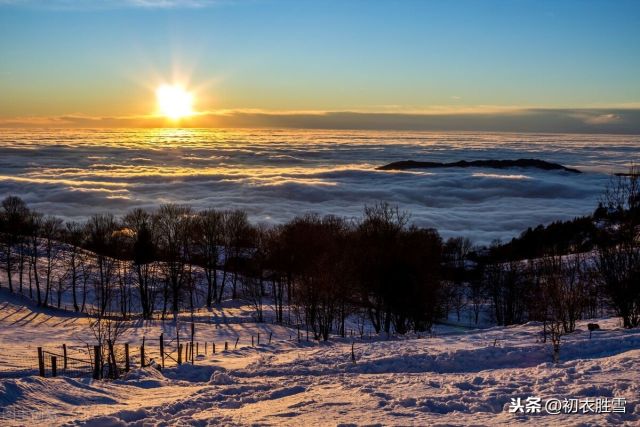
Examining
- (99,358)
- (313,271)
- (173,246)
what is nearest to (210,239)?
(173,246)

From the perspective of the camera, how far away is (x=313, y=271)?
→ 42500mm

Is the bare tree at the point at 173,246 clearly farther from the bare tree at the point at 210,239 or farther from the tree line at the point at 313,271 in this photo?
the bare tree at the point at 210,239

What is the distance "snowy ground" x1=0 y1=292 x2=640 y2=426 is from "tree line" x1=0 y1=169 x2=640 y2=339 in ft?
20.1

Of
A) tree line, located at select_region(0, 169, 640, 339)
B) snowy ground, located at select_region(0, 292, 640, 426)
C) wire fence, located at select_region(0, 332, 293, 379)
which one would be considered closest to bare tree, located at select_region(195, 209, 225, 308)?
tree line, located at select_region(0, 169, 640, 339)

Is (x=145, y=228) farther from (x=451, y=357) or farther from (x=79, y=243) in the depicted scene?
(x=451, y=357)

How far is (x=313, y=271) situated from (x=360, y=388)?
27.1 meters

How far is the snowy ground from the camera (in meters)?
12.6

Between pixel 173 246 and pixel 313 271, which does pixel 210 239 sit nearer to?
pixel 173 246

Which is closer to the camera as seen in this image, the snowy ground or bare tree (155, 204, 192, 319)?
the snowy ground

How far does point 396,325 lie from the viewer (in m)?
39.5

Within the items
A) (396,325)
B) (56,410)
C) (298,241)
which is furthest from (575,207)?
(56,410)

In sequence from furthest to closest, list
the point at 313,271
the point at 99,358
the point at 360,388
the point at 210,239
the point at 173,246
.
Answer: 1. the point at 210,239
2. the point at 173,246
3. the point at 313,271
4. the point at 99,358
5. the point at 360,388

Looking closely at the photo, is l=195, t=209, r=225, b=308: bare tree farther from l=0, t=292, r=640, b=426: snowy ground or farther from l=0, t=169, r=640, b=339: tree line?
l=0, t=292, r=640, b=426: snowy ground

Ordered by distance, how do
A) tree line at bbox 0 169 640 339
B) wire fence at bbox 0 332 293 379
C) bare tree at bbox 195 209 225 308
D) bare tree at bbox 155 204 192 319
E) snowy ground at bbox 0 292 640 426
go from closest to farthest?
snowy ground at bbox 0 292 640 426, wire fence at bbox 0 332 293 379, tree line at bbox 0 169 640 339, bare tree at bbox 155 204 192 319, bare tree at bbox 195 209 225 308
